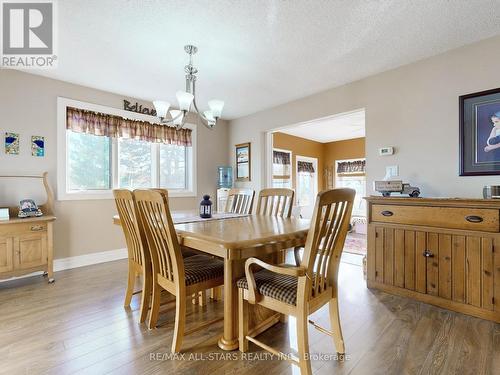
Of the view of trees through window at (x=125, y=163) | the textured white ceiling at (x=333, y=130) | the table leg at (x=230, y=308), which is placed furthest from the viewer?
the textured white ceiling at (x=333, y=130)

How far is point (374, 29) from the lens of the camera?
2.22 metres

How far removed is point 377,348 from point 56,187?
3.82 m

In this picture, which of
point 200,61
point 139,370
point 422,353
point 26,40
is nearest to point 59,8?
point 26,40

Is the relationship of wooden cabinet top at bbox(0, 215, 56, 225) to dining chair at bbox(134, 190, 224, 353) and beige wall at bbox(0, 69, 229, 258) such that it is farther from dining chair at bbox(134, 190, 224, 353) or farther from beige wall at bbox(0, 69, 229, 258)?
dining chair at bbox(134, 190, 224, 353)

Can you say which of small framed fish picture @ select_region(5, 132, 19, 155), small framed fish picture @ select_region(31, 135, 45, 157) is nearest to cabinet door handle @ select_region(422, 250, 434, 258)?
small framed fish picture @ select_region(31, 135, 45, 157)

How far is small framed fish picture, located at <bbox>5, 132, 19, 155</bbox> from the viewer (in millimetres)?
2979

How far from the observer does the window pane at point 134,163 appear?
3.92 metres

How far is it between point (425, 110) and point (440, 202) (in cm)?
107

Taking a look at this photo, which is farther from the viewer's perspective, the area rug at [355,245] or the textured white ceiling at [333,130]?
the textured white ceiling at [333,130]

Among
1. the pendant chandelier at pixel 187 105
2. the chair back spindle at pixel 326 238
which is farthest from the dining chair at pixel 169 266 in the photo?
the pendant chandelier at pixel 187 105

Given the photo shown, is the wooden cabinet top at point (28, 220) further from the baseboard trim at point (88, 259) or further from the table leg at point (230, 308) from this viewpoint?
the table leg at point (230, 308)

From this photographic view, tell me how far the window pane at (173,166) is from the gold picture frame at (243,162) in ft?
3.25

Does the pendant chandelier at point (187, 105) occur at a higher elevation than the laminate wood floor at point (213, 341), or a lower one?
higher

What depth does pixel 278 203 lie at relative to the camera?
2771 mm
